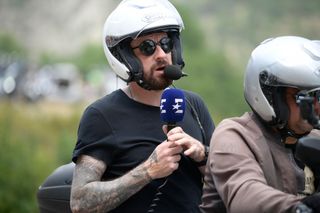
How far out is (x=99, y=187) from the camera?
438cm

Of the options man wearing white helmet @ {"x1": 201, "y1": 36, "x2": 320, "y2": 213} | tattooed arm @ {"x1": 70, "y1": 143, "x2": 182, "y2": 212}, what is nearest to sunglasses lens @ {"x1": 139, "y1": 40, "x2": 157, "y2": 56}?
tattooed arm @ {"x1": 70, "y1": 143, "x2": 182, "y2": 212}

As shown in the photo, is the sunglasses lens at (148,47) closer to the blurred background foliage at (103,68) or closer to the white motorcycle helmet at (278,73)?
the white motorcycle helmet at (278,73)

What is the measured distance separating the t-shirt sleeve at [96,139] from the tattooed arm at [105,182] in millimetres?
28

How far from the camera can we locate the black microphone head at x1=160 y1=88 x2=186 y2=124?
412 centimetres

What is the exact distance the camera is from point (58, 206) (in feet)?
16.2

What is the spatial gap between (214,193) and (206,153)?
1.94 feet

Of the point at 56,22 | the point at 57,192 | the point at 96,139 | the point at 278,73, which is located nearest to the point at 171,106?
the point at 96,139

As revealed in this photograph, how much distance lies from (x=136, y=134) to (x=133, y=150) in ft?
0.26

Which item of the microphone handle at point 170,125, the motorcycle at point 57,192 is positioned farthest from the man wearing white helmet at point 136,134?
the motorcycle at point 57,192

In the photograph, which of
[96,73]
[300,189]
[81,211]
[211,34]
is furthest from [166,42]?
[211,34]

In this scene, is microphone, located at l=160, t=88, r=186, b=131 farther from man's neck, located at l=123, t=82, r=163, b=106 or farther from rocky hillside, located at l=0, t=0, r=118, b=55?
rocky hillside, located at l=0, t=0, r=118, b=55

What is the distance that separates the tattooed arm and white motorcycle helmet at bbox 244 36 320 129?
0.55m

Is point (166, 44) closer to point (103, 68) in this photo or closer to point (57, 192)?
point (57, 192)

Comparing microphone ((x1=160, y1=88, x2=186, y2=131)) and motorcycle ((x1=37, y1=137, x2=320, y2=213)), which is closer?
microphone ((x1=160, y1=88, x2=186, y2=131))
